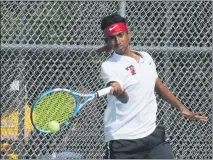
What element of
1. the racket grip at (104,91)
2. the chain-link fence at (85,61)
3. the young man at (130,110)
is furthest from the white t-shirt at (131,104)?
the chain-link fence at (85,61)

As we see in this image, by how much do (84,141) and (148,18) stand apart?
1.33 meters

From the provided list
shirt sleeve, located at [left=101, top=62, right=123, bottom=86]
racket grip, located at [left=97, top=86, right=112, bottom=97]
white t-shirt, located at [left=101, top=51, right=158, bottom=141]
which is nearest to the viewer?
racket grip, located at [left=97, top=86, right=112, bottom=97]

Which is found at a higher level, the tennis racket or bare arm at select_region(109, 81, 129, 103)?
bare arm at select_region(109, 81, 129, 103)

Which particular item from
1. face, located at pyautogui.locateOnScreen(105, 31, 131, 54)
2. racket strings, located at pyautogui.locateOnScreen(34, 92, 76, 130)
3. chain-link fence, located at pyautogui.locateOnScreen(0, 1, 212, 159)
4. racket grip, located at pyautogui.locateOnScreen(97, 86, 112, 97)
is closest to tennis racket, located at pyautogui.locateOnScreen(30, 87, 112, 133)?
racket strings, located at pyautogui.locateOnScreen(34, 92, 76, 130)

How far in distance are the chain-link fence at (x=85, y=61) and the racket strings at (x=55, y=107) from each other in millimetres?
947

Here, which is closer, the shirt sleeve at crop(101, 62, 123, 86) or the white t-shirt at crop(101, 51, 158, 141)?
the shirt sleeve at crop(101, 62, 123, 86)

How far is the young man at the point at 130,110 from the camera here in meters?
4.21

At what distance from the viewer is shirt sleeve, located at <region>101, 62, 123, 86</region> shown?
406cm

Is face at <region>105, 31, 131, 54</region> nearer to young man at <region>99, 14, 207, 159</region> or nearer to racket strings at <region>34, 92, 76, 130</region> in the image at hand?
young man at <region>99, 14, 207, 159</region>

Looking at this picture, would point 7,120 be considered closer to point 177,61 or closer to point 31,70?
point 31,70

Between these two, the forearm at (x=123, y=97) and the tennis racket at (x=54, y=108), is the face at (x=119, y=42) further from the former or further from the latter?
the tennis racket at (x=54, y=108)

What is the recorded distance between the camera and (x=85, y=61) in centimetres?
585

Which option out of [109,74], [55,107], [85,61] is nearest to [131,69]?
[109,74]

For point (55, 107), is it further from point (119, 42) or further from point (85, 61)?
point (85, 61)
